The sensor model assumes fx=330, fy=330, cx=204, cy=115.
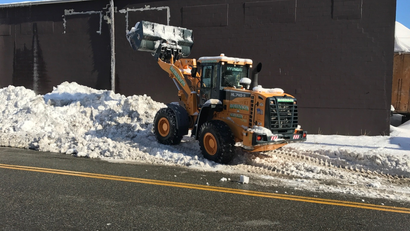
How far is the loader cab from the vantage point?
29.0 feet

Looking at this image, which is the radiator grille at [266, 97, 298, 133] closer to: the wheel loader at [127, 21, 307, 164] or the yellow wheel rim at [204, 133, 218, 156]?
the wheel loader at [127, 21, 307, 164]

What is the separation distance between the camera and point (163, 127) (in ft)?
33.2

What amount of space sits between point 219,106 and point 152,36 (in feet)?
11.5

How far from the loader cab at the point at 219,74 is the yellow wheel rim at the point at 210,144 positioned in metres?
1.10

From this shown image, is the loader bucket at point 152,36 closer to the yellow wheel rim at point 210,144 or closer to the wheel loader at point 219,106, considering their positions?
the wheel loader at point 219,106

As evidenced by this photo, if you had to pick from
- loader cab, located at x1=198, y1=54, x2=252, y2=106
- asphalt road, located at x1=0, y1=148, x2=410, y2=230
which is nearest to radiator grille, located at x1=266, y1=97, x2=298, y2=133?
loader cab, located at x1=198, y1=54, x2=252, y2=106

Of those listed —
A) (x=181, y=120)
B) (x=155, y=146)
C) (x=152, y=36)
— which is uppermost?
(x=152, y=36)

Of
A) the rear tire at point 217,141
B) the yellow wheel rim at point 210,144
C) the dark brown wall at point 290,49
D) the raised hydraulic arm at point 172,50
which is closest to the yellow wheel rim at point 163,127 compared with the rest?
the raised hydraulic arm at point 172,50

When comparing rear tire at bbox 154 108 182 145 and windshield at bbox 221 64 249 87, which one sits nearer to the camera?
windshield at bbox 221 64 249 87

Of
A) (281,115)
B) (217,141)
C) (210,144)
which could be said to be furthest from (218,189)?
(281,115)

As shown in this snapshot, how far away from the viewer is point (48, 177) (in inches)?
263

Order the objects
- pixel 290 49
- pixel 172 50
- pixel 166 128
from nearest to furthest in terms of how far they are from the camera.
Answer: pixel 166 128
pixel 172 50
pixel 290 49

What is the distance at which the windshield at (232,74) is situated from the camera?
8969 millimetres

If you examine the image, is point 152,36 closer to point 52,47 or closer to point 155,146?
point 155,146
